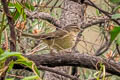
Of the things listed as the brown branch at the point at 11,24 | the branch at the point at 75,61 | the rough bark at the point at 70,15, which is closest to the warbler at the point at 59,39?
the branch at the point at 75,61

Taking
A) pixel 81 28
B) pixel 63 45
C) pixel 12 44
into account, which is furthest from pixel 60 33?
pixel 12 44

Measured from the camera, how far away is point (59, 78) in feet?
7.75

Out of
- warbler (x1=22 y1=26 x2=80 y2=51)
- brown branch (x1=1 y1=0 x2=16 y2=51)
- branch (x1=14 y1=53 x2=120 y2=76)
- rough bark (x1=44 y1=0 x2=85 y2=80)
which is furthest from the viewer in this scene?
rough bark (x1=44 y1=0 x2=85 y2=80)

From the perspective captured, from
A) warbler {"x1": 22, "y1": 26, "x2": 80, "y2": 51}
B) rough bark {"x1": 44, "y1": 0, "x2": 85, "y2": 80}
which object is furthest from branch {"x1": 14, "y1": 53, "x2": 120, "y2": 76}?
rough bark {"x1": 44, "y1": 0, "x2": 85, "y2": 80}

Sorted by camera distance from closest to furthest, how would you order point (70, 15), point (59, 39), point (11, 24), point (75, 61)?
point (11, 24) → point (75, 61) → point (59, 39) → point (70, 15)

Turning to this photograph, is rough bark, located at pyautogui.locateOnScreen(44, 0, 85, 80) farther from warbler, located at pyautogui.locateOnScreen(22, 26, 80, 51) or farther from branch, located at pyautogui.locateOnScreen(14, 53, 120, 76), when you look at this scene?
branch, located at pyautogui.locateOnScreen(14, 53, 120, 76)

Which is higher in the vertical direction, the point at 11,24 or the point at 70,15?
the point at 11,24

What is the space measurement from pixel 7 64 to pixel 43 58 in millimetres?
647

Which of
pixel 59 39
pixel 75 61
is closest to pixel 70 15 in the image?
pixel 59 39

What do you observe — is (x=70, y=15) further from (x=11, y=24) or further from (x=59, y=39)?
(x=11, y=24)

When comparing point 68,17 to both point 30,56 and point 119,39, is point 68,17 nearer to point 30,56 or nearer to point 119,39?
point 30,56

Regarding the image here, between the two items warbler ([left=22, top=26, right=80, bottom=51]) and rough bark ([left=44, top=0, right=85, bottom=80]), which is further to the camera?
rough bark ([left=44, top=0, right=85, bottom=80])

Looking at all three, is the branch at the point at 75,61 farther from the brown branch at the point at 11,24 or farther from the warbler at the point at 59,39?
the brown branch at the point at 11,24

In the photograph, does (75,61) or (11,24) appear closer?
(11,24)
